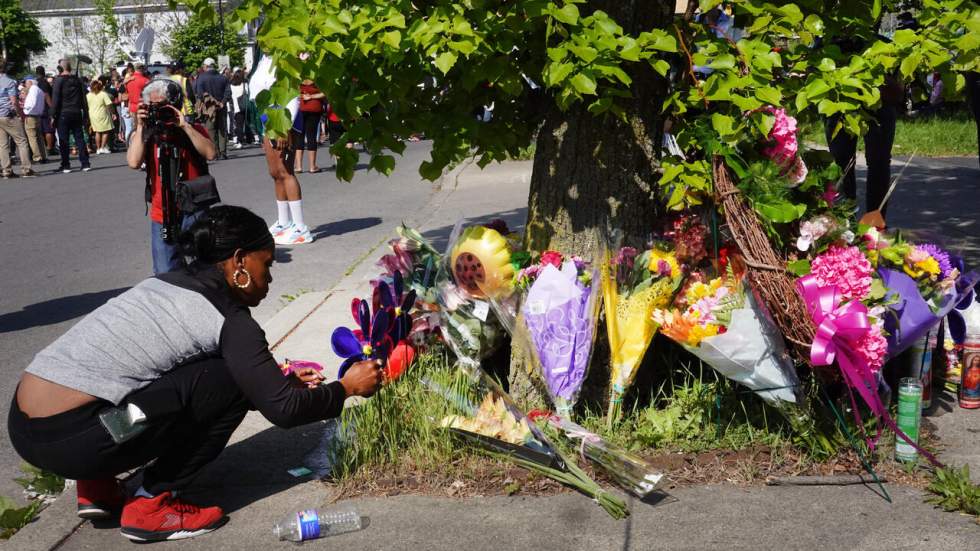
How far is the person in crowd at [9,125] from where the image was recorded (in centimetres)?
1578

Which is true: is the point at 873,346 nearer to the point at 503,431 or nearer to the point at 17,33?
the point at 503,431

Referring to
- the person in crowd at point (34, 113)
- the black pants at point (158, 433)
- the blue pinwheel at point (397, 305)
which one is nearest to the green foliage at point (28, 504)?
the black pants at point (158, 433)

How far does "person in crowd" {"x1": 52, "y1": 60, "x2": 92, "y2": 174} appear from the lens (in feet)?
56.5

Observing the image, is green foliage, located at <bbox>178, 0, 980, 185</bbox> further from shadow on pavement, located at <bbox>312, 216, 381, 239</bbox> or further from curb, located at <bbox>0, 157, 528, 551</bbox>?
shadow on pavement, located at <bbox>312, 216, 381, 239</bbox>

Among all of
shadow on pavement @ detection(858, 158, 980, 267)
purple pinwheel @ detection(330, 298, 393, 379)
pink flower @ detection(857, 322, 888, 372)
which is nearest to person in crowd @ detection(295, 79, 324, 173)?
shadow on pavement @ detection(858, 158, 980, 267)

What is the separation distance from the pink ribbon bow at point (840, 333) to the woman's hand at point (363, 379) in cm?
155

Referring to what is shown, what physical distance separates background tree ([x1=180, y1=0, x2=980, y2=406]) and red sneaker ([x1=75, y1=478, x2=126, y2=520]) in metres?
1.46

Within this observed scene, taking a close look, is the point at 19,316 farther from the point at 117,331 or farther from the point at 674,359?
the point at 674,359

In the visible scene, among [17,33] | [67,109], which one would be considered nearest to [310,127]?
[67,109]

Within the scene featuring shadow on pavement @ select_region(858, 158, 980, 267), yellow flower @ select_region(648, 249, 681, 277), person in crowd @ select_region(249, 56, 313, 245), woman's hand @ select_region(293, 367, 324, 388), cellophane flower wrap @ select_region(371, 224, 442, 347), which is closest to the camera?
Answer: woman's hand @ select_region(293, 367, 324, 388)

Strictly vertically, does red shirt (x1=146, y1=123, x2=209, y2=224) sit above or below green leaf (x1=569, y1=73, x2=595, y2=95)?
below

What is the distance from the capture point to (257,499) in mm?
3754

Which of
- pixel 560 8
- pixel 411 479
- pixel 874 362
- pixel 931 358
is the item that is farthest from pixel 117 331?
pixel 931 358

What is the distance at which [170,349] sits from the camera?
3381 mm
